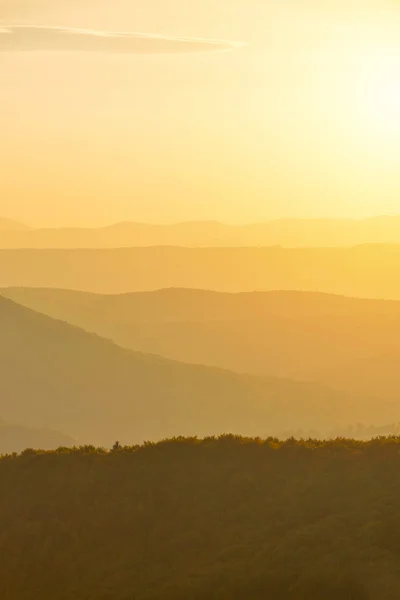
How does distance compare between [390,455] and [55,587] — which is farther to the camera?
[390,455]

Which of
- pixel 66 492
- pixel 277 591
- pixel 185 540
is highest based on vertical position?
pixel 66 492

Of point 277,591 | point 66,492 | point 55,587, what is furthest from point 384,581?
point 66,492

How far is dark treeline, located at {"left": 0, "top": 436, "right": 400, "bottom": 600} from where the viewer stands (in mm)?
20797

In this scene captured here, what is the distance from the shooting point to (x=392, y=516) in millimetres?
22703

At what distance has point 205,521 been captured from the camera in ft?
79.5

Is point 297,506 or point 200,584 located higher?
point 297,506

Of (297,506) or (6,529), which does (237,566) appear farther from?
(6,529)

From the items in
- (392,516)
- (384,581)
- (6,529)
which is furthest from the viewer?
(6,529)

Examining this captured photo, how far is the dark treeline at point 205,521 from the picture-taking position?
2080 centimetres

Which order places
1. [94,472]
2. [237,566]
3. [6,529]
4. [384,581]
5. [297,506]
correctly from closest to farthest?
[384,581] < [237,566] < [297,506] < [6,529] < [94,472]

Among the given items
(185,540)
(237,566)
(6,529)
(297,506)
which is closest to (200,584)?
(237,566)

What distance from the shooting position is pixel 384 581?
19.8 metres

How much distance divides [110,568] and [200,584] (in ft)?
9.25

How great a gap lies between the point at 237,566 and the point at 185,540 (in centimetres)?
241
